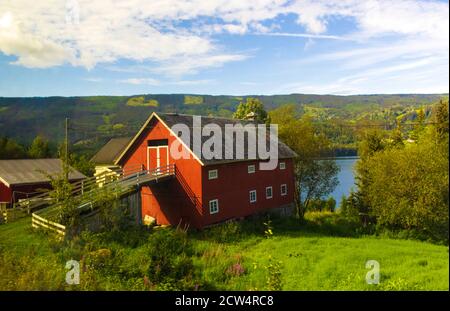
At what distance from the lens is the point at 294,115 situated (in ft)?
124

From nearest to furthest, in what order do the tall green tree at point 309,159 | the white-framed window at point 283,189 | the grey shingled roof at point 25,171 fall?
the white-framed window at point 283,189 → the grey shingled roof at point 25,171 → the tall green tree at point 309,159

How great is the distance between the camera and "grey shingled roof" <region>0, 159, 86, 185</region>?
33219 millimetres

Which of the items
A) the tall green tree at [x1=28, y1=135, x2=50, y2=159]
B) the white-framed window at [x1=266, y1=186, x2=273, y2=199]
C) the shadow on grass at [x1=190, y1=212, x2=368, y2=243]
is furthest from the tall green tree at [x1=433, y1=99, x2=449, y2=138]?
the tall green tree at [x1=28, y1=135, x2=50, y2=159]

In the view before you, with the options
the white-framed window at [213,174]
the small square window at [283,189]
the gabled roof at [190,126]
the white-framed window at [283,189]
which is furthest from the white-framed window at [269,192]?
→ the white-framed window at [213,174]

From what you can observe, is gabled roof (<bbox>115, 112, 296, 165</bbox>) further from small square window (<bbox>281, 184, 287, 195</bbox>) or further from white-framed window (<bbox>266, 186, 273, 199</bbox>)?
white-framed window (<bbox>266, 186, 273, 199</bbox>)

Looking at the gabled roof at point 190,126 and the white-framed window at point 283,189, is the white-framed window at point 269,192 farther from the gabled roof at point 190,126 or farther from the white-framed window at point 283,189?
the gabled roof at point 190,126

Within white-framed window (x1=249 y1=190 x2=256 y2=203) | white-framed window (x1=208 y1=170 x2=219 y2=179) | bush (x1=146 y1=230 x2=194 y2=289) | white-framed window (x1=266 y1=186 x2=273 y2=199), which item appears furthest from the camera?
white-framed window (x1=266 y1=186 x2=273 y2=199)

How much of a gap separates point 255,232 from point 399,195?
10818mm

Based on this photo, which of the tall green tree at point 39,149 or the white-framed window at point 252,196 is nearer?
the white-framed window at point 252,196

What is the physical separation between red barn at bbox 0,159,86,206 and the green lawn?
13264 mm

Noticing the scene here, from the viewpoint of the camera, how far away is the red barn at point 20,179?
32562 mm

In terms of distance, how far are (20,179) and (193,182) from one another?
20.0 meters

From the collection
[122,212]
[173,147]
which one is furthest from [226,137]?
[122,212]

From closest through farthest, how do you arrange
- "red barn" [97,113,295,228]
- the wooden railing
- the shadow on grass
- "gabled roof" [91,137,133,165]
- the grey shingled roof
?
the wooden railing, the shadow on grass, "red barn" [97,113,295,228], the grey shingled roof, "gabled roof" [91,137,133,165]
